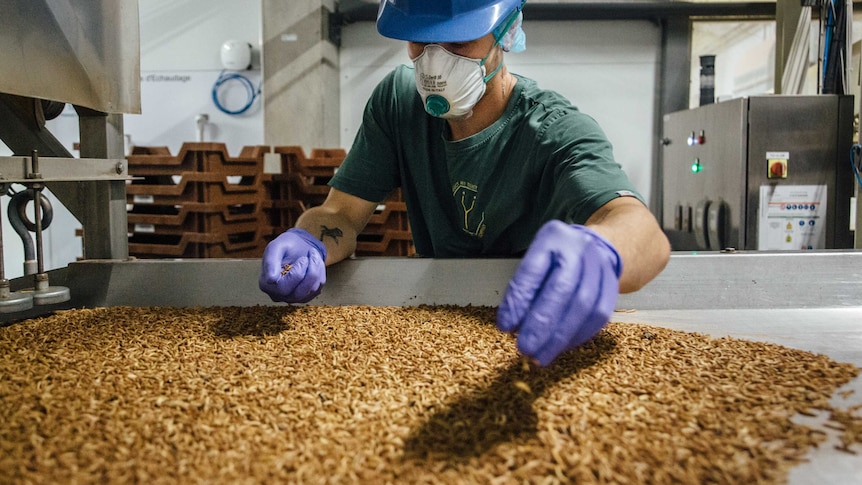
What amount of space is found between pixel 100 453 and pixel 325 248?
0.91m

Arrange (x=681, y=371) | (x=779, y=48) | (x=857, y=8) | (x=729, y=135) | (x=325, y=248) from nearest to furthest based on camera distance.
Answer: (x=681, y=371)
(x=325, y=248)
(x=729, y=135)
(x=779, y=48)
(x=857, y=8)

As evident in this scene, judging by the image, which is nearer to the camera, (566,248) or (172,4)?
(566,248)

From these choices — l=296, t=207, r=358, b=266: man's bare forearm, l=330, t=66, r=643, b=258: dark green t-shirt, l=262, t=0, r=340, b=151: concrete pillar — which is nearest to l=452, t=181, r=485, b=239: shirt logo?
l=330, t=66, r=643, b=258: dark green t-shirt

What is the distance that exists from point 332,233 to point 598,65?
421 cm

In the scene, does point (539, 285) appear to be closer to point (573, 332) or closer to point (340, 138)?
point (573, 332)

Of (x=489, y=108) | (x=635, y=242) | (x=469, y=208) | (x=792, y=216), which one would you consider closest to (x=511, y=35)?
(x=489, y=108)

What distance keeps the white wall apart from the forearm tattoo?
3.77 meters

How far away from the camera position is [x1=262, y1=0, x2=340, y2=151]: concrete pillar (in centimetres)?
515

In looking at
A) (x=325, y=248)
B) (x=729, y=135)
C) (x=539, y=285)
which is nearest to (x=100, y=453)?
(x=539, y=285)

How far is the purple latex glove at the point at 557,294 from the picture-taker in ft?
2.90

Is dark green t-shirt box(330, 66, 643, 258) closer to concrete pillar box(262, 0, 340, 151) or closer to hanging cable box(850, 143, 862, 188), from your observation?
hanging cable box(850, 143, 862, 188)

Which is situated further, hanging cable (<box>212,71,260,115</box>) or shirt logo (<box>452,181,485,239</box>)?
hanging cable (<box>212,71,260,115</box>)

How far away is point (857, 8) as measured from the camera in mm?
4492

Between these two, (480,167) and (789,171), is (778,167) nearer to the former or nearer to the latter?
(789,171)
